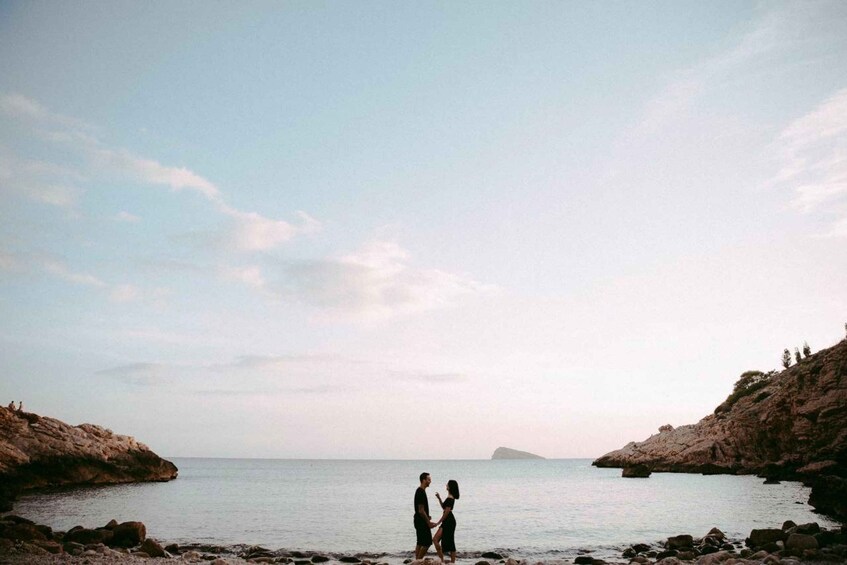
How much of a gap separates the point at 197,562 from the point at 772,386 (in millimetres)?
88711

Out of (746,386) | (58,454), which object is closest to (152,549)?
(58,454)

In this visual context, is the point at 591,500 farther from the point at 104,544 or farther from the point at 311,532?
the point at 104,544

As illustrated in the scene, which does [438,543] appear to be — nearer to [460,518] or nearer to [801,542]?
[801,542]

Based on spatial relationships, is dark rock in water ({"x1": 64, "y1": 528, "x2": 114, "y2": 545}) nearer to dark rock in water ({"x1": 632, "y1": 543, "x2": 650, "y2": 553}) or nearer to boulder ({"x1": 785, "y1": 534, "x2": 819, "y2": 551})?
dark rock in water ({"x1": 632, "y1": 543, "x2": 650, "y2": 553})

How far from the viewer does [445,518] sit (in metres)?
15.3

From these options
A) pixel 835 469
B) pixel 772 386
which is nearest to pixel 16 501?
pixel 835 469

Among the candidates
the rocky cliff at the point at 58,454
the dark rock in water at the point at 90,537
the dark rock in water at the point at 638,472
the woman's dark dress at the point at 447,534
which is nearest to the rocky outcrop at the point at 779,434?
the dark rock in water at the point at 638,472

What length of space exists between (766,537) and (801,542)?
2561mm

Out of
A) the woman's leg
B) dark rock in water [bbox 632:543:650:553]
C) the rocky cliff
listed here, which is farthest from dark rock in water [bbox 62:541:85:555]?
the rocky cliff

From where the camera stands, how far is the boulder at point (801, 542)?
688 inches

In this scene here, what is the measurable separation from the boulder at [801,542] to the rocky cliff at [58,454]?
53.7 metres

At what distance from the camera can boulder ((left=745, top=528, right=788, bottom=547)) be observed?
19875mm

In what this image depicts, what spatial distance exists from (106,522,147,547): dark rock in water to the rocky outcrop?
116 ft

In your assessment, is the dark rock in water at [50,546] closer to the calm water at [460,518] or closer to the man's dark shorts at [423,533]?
the calm water at [460,518]
